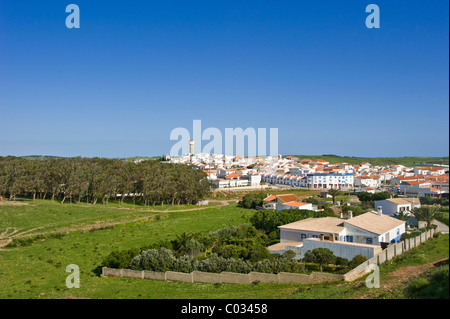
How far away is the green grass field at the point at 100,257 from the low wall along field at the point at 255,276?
19.4 inches

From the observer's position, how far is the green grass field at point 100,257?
571 inches

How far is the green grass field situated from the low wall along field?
0.49 meters

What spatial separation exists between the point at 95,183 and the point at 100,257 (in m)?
24.5

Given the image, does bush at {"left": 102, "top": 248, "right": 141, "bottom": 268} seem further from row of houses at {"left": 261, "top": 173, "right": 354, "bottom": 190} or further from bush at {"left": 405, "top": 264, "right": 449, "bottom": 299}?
row of houses at {"left": 261, "top": 173, "right": 354, "bottom": 190}

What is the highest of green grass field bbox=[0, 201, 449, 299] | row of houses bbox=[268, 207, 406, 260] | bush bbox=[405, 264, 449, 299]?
bush bbox=[405, 264, 449, 299]

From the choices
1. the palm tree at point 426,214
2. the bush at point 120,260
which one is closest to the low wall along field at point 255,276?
the bush at point 120,260

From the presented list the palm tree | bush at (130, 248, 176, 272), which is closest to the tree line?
bush at (130, 248, 176, 272)

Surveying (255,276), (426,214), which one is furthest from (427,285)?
(426,214)

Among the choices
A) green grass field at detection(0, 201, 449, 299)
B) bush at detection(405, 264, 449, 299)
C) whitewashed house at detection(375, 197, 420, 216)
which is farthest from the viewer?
whitewashed house at detection(375, 197, 420, 216)

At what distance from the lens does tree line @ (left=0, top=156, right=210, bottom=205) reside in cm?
4284

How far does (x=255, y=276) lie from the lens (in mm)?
16203

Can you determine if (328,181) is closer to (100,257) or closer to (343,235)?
(343,235)
